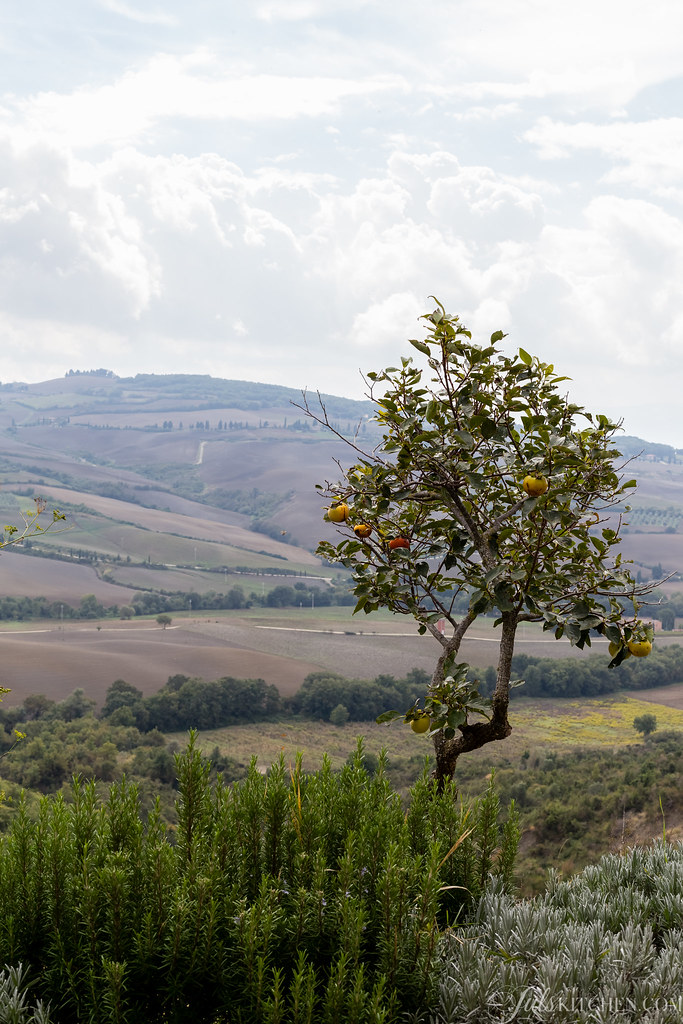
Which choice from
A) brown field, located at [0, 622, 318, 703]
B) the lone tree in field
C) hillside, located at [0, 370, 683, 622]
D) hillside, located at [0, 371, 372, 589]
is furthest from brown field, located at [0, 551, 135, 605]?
the lone tree in field

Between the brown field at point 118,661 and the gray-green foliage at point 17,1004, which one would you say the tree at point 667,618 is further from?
the gray-green foliage at point 17,1004

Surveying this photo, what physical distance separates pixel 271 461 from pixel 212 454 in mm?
15444

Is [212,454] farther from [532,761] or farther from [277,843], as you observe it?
[277,843]

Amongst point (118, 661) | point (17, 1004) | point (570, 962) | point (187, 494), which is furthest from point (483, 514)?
point (187, 494)

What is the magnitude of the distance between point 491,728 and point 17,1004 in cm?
210

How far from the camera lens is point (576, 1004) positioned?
83.3 inches

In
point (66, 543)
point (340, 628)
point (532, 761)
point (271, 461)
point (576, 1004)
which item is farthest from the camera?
point (271, 461)

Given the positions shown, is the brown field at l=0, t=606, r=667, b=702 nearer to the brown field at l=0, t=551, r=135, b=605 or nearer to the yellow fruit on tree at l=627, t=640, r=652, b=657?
the brown field at l=0, t=551, r=135, b=605

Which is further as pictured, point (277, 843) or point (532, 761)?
point (532, 761)

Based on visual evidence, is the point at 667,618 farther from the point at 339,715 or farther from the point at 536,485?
the point at 536,485

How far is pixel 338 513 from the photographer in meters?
3.47

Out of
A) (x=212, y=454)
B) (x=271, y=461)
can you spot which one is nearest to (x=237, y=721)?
(x=271, y=461)

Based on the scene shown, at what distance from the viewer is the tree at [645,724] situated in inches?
1859

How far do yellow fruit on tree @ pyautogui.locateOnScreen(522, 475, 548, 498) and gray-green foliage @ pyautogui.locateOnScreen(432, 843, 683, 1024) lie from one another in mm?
1473
